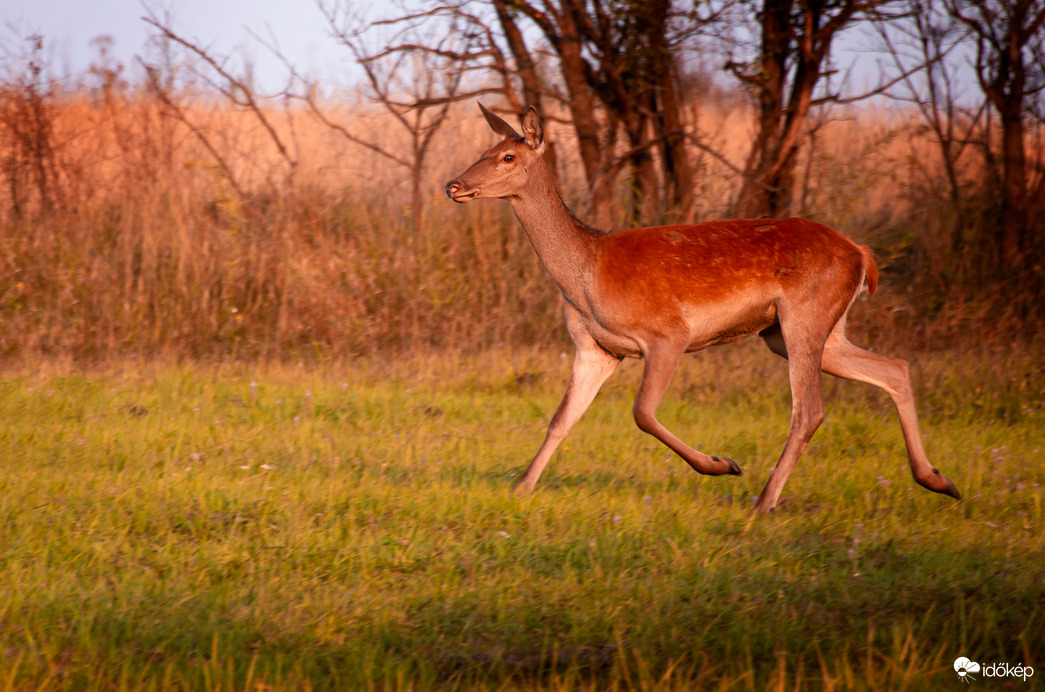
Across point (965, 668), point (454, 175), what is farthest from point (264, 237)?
point (965, 668)

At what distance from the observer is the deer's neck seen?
18.3 feet

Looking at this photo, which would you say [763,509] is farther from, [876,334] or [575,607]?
[876,334]

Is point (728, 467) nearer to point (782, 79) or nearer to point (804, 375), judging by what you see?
point (804, 375)

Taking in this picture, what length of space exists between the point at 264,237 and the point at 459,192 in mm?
5773

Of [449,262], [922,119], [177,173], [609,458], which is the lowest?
[609,458]

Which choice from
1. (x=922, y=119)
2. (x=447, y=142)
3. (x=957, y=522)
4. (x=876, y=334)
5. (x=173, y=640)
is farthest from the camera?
(x=922, y=119)

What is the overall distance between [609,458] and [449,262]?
193 inches

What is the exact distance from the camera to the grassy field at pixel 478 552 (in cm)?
335

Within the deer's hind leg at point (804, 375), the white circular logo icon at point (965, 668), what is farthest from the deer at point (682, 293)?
the white circular logo icon at point (965, 668)

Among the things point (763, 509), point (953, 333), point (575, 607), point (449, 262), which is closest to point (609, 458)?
point (763, 509)

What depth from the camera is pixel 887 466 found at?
20.4ft

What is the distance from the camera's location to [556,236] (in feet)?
18.6

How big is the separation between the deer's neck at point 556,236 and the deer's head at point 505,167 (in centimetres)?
8

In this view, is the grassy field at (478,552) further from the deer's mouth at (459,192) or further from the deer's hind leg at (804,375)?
the deer's mouth at (459,192)
